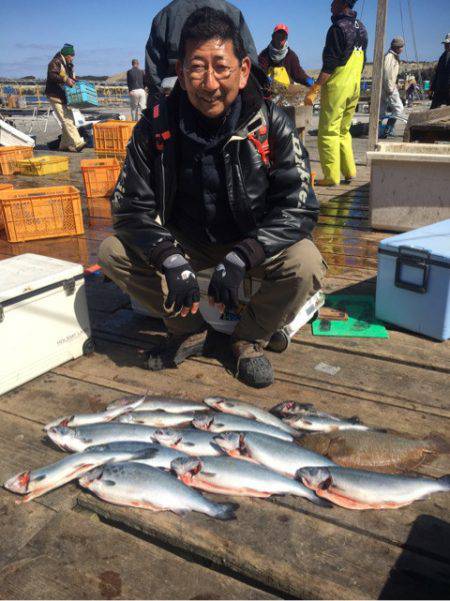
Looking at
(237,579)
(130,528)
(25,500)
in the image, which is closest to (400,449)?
(237,579)

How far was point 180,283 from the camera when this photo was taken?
9.11 ft

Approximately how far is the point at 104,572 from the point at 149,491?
1.08 ft

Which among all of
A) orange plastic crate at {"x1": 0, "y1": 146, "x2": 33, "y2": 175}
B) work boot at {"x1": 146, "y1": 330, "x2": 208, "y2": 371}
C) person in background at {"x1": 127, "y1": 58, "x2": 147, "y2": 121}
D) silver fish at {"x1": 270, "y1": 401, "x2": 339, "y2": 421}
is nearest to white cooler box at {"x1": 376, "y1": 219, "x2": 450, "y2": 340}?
silver fish at {"x1": 270, "y1": 401, "x2": 339, "y2": 421}

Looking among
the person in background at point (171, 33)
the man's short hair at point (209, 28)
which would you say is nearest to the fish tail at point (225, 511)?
the man's short hair at point (209, 28)

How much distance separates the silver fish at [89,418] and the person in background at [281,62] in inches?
256

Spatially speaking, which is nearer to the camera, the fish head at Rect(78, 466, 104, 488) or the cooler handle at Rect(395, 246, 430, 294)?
the fish head at Rect(78, 466, 104, 488)

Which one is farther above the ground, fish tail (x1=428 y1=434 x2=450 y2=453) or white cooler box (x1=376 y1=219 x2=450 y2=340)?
white cooler box (x1=376 y1=219 x2=450 y2=340)

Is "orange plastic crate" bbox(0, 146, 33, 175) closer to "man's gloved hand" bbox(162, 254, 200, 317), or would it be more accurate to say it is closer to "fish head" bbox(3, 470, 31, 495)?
"man's gloved hand" bbox(162, 254, 200, 317)

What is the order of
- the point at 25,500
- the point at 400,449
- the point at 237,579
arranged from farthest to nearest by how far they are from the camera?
the point at 400,449 → the point at 25,500 → the point at 237,579

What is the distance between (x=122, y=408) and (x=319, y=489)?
1.13m

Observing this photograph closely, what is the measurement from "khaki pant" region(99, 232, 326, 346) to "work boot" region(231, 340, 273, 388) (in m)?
0.09

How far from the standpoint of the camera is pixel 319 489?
79.9 inches

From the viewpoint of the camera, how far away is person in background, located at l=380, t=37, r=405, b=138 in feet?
38.6

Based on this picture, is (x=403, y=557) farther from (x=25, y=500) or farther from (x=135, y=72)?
(x=135, y=72)
